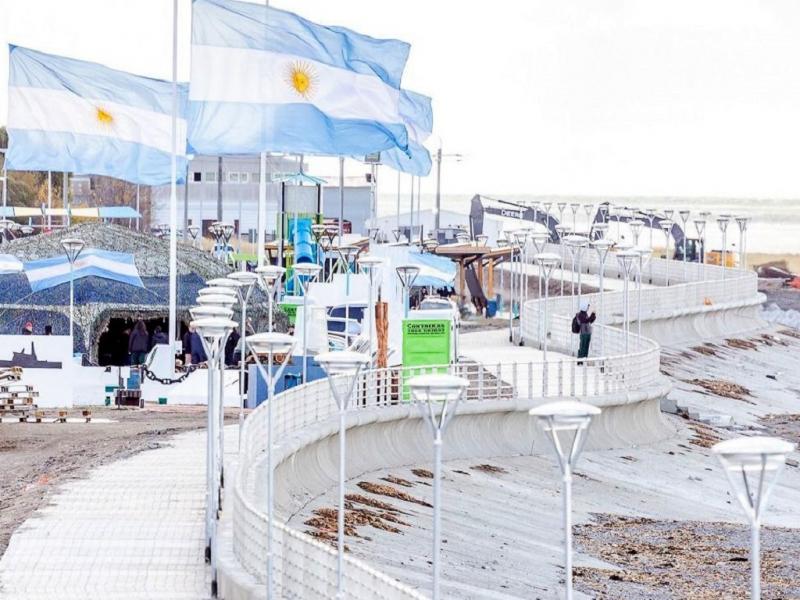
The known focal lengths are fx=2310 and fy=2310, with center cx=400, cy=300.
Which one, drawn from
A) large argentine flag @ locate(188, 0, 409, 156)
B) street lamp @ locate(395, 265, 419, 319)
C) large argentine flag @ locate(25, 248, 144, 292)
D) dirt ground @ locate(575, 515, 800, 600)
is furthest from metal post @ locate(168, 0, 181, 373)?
dirt ground @ locate(575, 515, 800, 600)

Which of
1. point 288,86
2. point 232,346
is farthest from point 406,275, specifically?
point 232,346

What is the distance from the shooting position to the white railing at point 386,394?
19.0 meters

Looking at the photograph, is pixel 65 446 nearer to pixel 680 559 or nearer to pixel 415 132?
pixel 680 559

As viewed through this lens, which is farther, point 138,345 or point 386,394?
point 138,345

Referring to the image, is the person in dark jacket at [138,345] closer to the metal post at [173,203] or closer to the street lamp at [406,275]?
the metal post at [173,203]

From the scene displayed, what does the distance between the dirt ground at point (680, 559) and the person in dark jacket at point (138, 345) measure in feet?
38.1

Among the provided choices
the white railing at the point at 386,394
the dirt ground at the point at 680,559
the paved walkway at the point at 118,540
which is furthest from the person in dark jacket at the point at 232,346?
the paved walkway at the point at 118,540

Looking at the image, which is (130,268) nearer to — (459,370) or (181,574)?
(459,370)

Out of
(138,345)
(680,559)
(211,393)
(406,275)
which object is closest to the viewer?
(211,393)

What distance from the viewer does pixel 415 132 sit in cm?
5266

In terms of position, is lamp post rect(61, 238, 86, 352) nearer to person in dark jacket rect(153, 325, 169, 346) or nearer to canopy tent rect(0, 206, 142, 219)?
person in dark jacket rect(153, 325, 169, 346)

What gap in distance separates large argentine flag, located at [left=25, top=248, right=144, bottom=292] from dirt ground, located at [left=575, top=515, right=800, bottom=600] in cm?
1462

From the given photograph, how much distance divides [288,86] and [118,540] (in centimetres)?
1300

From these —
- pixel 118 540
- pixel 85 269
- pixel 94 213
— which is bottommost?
pixel 118 540
